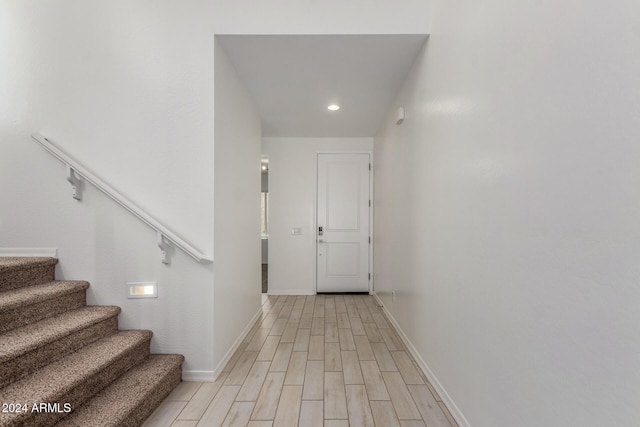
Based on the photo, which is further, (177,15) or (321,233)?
(321,233)

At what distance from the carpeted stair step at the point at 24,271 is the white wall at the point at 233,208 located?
1155 millimetres

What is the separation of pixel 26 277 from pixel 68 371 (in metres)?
0.86

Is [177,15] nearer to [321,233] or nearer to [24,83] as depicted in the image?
[24,83]

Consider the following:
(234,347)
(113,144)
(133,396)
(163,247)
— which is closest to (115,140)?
(113,144)

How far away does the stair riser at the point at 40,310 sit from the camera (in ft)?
5.74

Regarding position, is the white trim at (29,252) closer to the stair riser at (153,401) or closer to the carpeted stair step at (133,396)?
the carpeted stair step at (133,396)

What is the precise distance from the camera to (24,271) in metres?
2.11

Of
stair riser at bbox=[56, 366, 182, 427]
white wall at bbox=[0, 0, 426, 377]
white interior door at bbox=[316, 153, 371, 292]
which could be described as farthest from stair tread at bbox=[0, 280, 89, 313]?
white interior door at bbox=[316, 153, 371, 292]

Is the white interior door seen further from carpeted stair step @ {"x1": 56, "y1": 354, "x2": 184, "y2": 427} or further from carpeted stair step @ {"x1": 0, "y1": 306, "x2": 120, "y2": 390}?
carpeted stair step @ {"x1": 0, "y1": 306, "x2": 120, "y2": 390}

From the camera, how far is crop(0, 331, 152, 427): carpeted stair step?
1402 mm

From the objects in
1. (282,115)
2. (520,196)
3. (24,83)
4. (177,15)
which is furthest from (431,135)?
(24,83)

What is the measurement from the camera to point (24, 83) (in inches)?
92.4

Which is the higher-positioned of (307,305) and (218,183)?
(218,183)

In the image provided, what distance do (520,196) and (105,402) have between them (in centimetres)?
225
